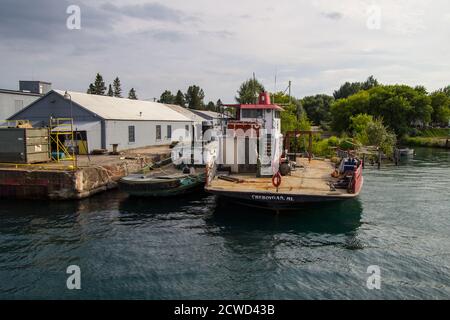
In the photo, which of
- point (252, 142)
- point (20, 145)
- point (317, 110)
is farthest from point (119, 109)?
point (317, 110)

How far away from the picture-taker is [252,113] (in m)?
23.5

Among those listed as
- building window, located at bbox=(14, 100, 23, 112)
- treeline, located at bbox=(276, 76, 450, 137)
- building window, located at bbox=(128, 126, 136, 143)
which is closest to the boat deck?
building window, located at bbox=(128, 126, 136, 143)

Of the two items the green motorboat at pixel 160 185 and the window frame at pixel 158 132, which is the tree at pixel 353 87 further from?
the green motorboat at pixel 160 185

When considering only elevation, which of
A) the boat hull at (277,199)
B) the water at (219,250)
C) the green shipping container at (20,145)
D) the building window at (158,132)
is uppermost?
the building window at (158,132)

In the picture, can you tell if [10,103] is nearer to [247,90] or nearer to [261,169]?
[261,169]

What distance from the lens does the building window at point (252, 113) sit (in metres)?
23.5

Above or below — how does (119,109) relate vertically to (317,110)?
below

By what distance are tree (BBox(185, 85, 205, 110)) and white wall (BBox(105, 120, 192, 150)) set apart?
54799 millimetres

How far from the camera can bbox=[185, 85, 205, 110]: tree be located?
4139 inches

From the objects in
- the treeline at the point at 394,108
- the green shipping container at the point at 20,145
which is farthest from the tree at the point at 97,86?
the green shipping container at the point at 20,145

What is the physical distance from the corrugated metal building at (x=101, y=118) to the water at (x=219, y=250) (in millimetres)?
12215

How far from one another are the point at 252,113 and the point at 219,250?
36.7ft
